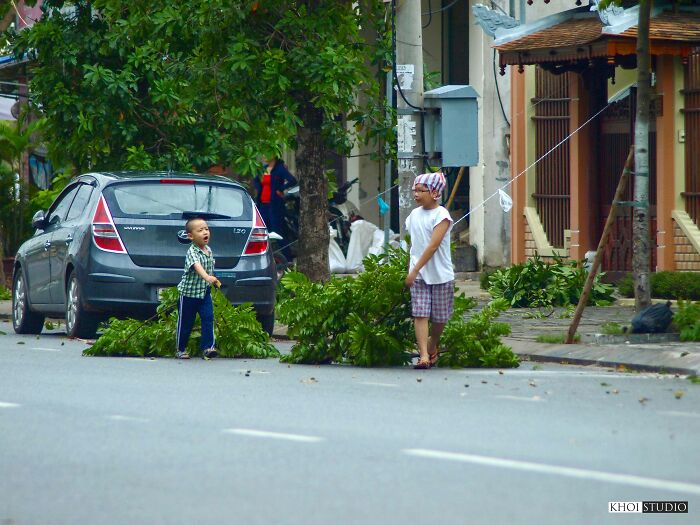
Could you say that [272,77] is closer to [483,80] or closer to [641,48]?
[641,48]

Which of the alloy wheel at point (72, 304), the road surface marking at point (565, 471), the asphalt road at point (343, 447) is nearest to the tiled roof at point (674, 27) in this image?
the alloy wheel at point (72, 304)

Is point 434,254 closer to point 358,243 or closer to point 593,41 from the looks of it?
point 593,41

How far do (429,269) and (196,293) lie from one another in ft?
6.95

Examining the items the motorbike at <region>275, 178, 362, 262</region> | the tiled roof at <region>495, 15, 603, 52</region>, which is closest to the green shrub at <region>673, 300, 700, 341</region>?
the tiled roof at <region>495, 15, 603, 52</region>

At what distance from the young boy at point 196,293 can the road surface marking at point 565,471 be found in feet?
19.1

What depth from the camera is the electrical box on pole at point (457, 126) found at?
52.2ft

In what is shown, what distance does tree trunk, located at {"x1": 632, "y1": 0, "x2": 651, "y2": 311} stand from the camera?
14.0 m

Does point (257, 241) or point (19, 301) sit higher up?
point (257, 241)

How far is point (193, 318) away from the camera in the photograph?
1362cm

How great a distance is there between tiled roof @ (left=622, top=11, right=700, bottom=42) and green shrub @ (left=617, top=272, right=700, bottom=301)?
2812mm

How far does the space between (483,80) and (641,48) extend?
10.8 metres

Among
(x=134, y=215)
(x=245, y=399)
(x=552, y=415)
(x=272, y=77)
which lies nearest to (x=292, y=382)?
(x=245, y=399)

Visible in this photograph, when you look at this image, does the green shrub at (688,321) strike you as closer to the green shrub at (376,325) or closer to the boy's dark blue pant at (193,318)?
the green shrub at (376,325)

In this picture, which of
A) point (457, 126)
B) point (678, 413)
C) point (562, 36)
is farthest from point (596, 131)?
point (678, 413)
